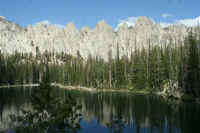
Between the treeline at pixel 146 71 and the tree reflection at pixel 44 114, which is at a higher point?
the treeline at pixel 146 71

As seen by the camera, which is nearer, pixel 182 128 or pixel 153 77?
pixel 182 128

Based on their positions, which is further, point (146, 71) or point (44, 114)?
point (146, 71)

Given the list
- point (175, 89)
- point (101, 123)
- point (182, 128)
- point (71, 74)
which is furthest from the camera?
point (71, 74)

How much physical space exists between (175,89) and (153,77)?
20250 mm

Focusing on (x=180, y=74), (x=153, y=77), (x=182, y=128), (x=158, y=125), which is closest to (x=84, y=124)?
(x=158, y=125)

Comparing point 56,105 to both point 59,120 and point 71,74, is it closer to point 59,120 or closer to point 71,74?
point 59,120

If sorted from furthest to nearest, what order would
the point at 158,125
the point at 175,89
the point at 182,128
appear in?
the point at 175,89 → the point at 158,125 → the point at 182,128

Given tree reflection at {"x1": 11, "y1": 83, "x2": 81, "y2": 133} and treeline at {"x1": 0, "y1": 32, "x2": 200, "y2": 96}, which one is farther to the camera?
treeline at {"x1": 0, "y1": 32, "x2": 200, "y2": 96}

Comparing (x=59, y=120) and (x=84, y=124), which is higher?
(x=59, y=120)

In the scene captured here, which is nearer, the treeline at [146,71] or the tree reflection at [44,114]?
the tree reflection at [44,114]

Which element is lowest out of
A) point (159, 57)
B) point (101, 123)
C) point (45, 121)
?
point (101, 123)

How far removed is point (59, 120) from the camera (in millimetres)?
17719

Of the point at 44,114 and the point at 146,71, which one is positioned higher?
the point at 146,71

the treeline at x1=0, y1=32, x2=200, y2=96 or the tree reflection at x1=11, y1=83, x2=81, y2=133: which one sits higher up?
the treeline at x1=0, y1=32, x2=200, y2=96
